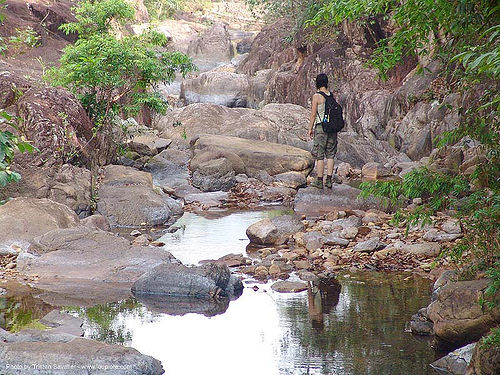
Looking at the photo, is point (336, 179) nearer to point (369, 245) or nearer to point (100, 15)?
point (100, 15)

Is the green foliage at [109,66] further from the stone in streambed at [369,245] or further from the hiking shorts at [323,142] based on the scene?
the stone in streambed at [369,245]

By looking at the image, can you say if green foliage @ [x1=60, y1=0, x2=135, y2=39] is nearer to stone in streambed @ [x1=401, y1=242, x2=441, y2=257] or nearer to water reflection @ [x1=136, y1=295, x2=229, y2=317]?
stone in streambed @ [x1=401, y1=242, x2=441, y2=257]

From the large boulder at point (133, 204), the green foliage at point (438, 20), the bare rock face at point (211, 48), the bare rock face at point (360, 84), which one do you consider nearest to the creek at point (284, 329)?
the green foliage at point (438, 20)

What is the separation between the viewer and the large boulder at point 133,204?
36.4 ft

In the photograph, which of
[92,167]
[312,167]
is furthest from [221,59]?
[92,167]

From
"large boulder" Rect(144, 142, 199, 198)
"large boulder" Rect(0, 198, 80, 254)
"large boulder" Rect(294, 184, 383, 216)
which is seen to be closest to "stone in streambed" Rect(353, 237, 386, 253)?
"large boulder" Rect(294, 184, 383, 216)

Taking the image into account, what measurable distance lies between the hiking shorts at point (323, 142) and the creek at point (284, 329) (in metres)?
4.15

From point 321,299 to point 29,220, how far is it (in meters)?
3.91

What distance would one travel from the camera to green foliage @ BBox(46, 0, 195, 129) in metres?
13.1

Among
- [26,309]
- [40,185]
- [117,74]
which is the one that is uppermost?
[117,74]

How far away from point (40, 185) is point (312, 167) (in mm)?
7023

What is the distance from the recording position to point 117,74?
13352mm

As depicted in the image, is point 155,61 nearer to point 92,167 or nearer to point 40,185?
point 92,167

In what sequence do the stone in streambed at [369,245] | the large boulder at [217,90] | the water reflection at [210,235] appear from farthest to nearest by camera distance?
the large boulder at [217,90] → the water reflection at [210,235] → the stone in streambed at [369,245]
